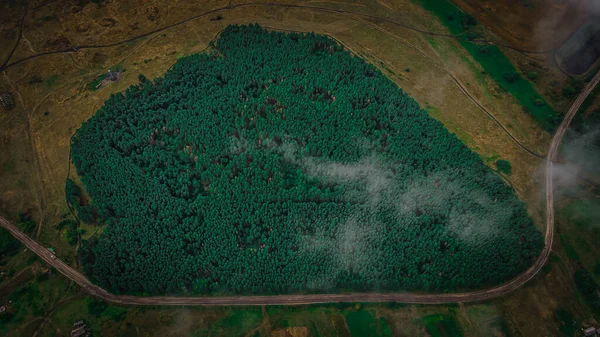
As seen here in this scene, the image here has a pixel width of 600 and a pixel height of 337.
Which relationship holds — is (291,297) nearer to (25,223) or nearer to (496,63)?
(25,223)

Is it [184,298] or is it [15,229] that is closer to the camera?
[184,298]

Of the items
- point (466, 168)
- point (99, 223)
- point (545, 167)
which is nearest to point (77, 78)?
point (99, 223)

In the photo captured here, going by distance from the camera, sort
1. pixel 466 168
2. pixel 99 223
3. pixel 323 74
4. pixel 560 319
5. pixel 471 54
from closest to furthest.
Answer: pixel 560 319
pixel 99 223
pixel 466 168
pixel 323 74
pixel 471 54

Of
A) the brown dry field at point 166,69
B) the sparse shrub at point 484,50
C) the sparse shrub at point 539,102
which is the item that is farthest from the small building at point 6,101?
the sparse shrub at point 539,102

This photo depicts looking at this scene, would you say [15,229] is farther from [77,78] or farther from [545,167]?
[545,167]

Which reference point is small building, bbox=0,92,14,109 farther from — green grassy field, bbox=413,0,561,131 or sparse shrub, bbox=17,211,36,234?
green grassy field, bbox=413,0,561,131

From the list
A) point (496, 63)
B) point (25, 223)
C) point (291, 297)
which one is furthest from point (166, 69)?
point (496, 63)
